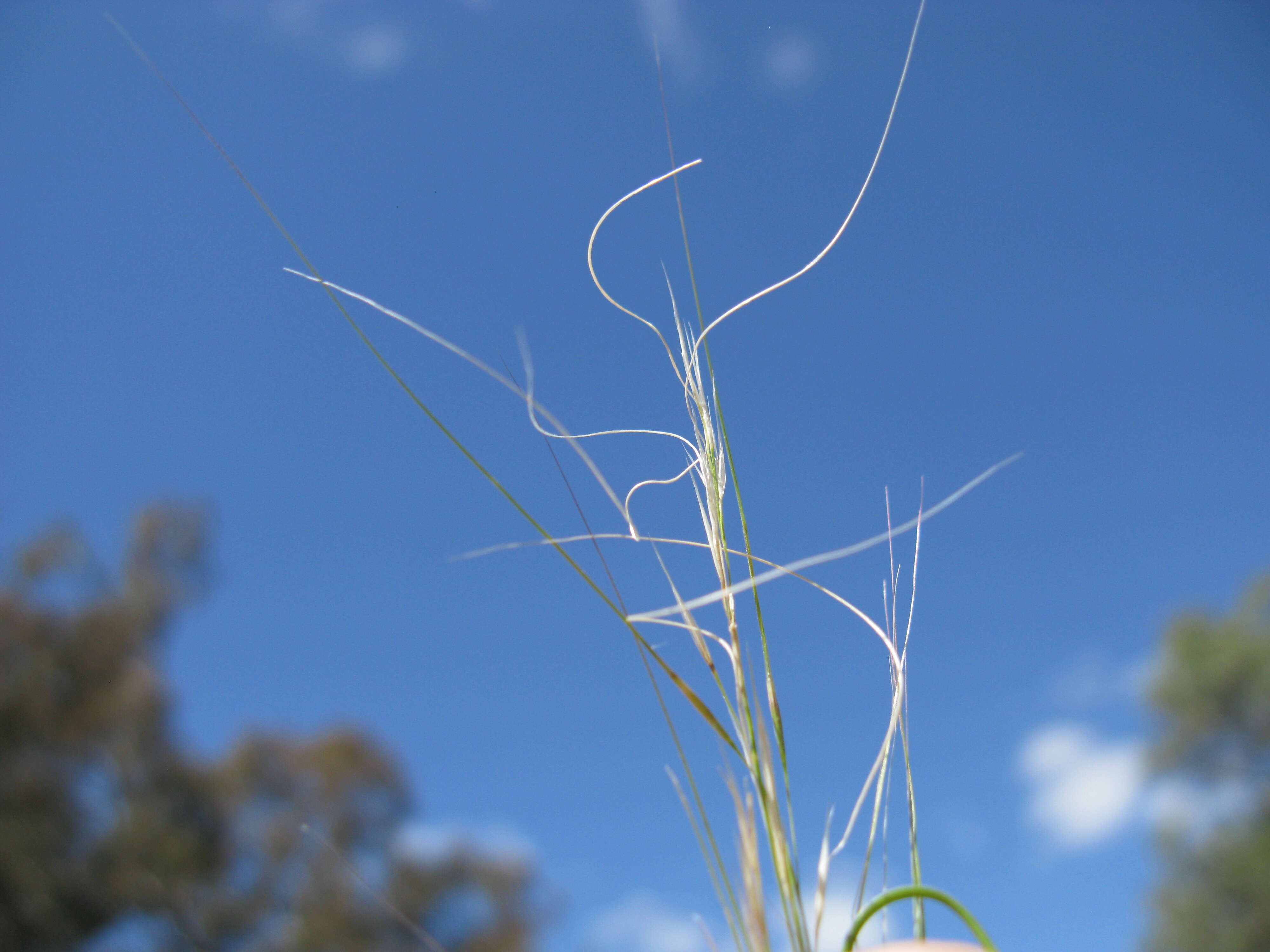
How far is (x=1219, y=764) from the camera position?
9.09 meters

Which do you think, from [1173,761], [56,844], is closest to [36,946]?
[56,844]

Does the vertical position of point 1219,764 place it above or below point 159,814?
above

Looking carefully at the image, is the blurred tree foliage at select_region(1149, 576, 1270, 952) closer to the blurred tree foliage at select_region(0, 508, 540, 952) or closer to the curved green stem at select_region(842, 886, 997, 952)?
the blurred tree foliage at select_region(0, 508, 540, 952)

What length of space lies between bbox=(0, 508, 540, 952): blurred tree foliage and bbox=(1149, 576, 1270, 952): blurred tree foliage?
292 inches

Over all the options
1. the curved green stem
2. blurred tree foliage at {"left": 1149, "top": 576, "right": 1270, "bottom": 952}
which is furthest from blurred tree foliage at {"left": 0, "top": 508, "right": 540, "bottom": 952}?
the curved green stem

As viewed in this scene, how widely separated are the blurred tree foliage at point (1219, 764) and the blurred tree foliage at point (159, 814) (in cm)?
742

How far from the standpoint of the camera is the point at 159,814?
9820 mm

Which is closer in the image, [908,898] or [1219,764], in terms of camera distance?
[908,898]

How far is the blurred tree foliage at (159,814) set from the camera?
30.6ft

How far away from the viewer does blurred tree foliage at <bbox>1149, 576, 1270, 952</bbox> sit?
7992 mm

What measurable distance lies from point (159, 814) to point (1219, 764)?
12.4m

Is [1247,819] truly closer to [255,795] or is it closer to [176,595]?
[255,795]

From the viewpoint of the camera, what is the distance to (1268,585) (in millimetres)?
9281

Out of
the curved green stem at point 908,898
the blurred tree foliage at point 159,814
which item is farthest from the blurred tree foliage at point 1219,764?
the curved green stem at point 908,898
